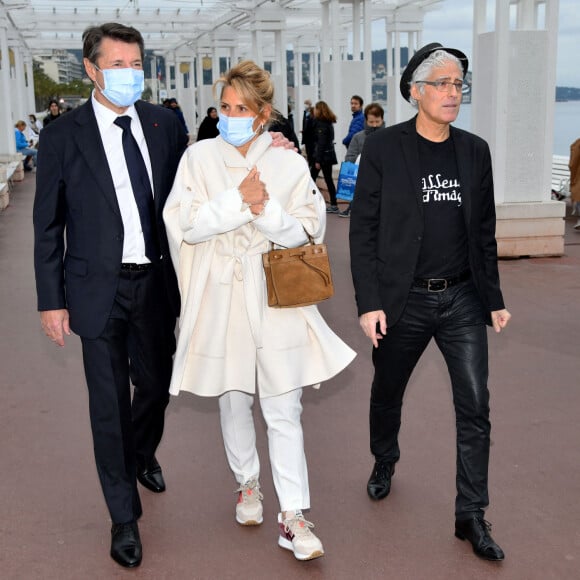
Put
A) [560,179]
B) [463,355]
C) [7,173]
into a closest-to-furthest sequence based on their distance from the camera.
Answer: [463,355] < [560,179] < [7,173]

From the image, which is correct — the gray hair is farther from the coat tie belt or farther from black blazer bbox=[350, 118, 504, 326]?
the coat tie belt

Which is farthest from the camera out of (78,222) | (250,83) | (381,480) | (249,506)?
(381,480)

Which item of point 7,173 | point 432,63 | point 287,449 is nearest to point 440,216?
point 432,63

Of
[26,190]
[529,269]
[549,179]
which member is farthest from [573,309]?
[26,190]

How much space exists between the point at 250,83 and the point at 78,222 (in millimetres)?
822

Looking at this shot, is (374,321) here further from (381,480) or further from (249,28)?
(249,28)

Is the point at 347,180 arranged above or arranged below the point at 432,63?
below

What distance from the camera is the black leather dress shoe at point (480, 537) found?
3.61 metres

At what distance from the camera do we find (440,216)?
12.1 ft

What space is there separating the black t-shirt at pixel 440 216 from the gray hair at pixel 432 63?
0.25 meters

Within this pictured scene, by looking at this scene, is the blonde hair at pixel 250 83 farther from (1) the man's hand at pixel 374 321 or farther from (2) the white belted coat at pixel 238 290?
(1) the man's hand at pixel 374 321

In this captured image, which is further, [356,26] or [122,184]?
[356,26]

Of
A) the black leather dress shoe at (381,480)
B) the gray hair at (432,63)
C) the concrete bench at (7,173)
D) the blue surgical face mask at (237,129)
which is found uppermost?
the gray hair at (432,63)

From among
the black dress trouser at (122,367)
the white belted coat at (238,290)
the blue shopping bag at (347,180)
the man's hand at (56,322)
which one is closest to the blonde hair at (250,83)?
the white belted coat at (238,290)
